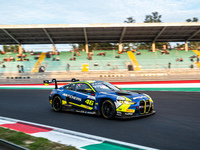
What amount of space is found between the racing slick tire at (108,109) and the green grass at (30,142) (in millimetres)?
2518

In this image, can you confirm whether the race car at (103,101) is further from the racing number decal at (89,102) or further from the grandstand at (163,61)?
the grandstand at (163,61)

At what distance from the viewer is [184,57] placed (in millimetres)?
26141

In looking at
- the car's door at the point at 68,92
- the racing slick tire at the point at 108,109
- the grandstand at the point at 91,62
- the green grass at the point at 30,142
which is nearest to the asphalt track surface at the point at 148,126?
the racing slick tire at the point at 108,109

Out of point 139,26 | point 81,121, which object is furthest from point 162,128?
point 139,26

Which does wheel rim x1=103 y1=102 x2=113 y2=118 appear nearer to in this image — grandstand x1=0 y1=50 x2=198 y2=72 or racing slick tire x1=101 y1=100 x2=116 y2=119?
racing slick tire x1=101 y1=100 x2=116 y2=119

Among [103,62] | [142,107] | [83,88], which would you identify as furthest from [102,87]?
[103,62]

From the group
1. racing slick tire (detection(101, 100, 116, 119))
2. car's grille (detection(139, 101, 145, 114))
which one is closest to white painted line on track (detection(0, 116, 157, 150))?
racing slick tire (detection(101, 100, 116, 119))

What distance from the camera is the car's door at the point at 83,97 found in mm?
7354

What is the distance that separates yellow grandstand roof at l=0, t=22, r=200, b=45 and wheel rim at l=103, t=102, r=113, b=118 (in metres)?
23.5

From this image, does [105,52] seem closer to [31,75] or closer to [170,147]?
[31,75]

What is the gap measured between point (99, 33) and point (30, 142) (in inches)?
1095

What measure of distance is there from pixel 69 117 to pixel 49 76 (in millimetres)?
17660

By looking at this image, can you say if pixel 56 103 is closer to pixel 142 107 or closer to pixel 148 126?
pixel 142 107

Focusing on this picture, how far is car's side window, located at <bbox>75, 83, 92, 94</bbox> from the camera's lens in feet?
25.0
